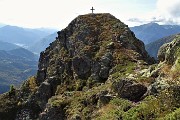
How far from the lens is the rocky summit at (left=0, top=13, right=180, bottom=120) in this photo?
42.6 metres

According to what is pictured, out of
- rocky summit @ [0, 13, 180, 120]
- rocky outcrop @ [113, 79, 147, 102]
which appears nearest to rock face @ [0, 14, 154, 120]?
rocky summit @ [0, 13, 180, 120]

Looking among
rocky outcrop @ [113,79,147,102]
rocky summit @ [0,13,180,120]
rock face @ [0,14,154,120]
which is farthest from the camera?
rock face @ [0,14,154,120]

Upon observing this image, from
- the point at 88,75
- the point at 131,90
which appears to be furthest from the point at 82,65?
the point at 131,90

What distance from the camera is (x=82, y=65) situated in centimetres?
7794

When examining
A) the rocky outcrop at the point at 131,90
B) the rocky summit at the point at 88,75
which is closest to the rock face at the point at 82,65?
the rocky summit at the point at 88,75

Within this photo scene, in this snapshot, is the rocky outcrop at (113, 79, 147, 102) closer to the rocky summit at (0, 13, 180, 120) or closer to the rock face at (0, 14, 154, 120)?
the rocky summit at (0, 13, 180, 120)

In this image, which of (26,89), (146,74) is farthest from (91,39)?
(146,74)

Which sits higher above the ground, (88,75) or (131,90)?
(131,90)

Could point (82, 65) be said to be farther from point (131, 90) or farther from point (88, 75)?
point (131, 90)

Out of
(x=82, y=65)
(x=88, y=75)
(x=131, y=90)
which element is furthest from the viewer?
(x=82, y=65)

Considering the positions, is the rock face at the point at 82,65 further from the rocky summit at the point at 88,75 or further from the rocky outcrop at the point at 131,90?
the rocky outcrop at the point at 131,90

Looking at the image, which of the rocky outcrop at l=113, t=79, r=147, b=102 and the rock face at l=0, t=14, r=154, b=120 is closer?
the rocky outcrop at l=113, t=79, r=147, b=102

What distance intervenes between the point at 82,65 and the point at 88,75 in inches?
150

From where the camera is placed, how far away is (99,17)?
96.2m
